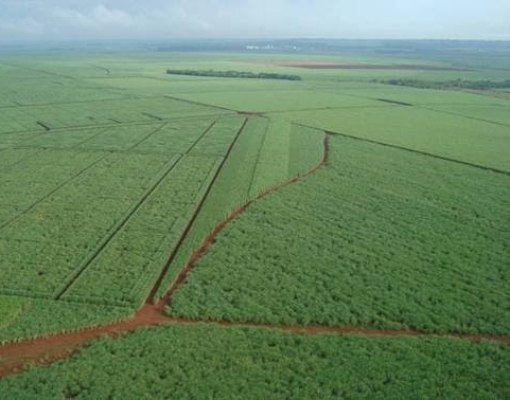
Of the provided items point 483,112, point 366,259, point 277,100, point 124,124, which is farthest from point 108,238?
point 483,112

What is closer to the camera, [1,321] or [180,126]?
[1,321]

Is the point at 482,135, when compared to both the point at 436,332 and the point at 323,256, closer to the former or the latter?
the point at 323,256

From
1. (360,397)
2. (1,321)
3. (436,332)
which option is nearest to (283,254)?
(436,332)

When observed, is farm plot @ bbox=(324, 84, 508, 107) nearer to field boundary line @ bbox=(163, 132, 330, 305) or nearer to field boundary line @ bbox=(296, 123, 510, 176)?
field boundary line @ bbox=(296, 123, 510, 176)

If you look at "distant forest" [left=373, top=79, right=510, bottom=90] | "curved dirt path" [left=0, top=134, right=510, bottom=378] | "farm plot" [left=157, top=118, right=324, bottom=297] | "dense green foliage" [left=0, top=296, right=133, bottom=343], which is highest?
"distant forest" [left=373, top=79, right=510, bottom=90]

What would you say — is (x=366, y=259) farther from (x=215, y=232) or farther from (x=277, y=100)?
(x=277, y=100)

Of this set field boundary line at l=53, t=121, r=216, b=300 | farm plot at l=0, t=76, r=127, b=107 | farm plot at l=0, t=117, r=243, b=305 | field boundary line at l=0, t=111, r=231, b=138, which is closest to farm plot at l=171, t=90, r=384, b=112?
field boundary line at l=0, t=111, r=231, b=138
